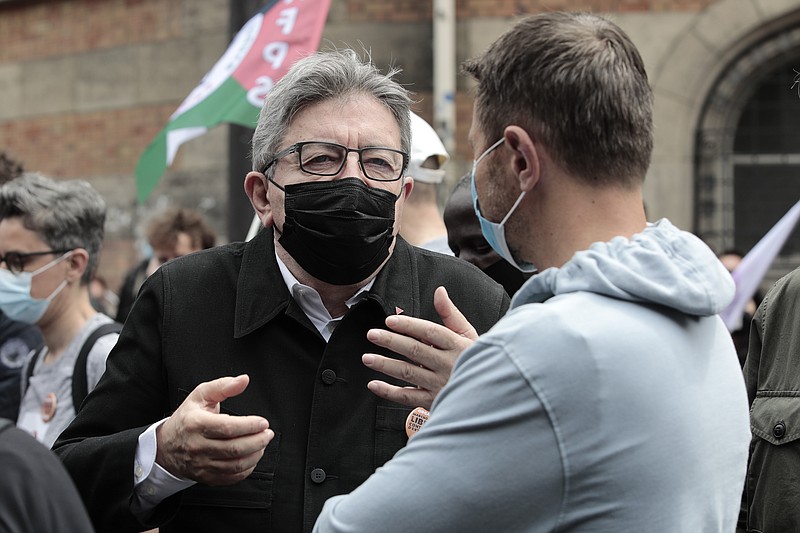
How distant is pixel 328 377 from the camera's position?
249 centimetres

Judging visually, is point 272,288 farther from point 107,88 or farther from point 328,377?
point 107,88

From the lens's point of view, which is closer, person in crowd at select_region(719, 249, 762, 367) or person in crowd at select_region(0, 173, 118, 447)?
person in crowd at select_region(0, 173, 118, 447)

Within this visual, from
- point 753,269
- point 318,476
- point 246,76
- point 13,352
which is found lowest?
point 13,352

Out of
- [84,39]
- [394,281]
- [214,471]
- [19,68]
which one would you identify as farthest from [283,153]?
[19,68]

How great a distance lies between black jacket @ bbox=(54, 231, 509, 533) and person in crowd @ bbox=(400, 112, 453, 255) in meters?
1.41

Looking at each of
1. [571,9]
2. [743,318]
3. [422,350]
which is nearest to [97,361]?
[422,350]

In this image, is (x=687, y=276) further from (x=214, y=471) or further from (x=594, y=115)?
(x=214, y=471)

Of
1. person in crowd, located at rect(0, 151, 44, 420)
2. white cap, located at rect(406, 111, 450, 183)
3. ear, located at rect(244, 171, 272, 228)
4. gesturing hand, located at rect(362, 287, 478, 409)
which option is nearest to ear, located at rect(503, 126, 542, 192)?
gesturing hand, located at rect(362, 287, 478, 409)

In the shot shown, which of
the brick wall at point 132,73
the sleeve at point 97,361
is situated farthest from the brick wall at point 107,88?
the sleeve at point 97,361

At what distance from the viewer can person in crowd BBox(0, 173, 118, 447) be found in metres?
3.89

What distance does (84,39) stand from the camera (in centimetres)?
1132

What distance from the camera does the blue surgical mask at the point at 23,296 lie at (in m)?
3.93

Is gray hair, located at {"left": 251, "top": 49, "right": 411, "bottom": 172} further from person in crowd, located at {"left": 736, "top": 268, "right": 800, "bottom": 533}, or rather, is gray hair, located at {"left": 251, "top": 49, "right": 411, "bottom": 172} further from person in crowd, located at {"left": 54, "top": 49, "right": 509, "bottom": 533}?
person in crowd, located at {"left": 736, "top": 268, "right": 800, "bottom": 533}

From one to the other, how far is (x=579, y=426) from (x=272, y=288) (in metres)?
1.20
